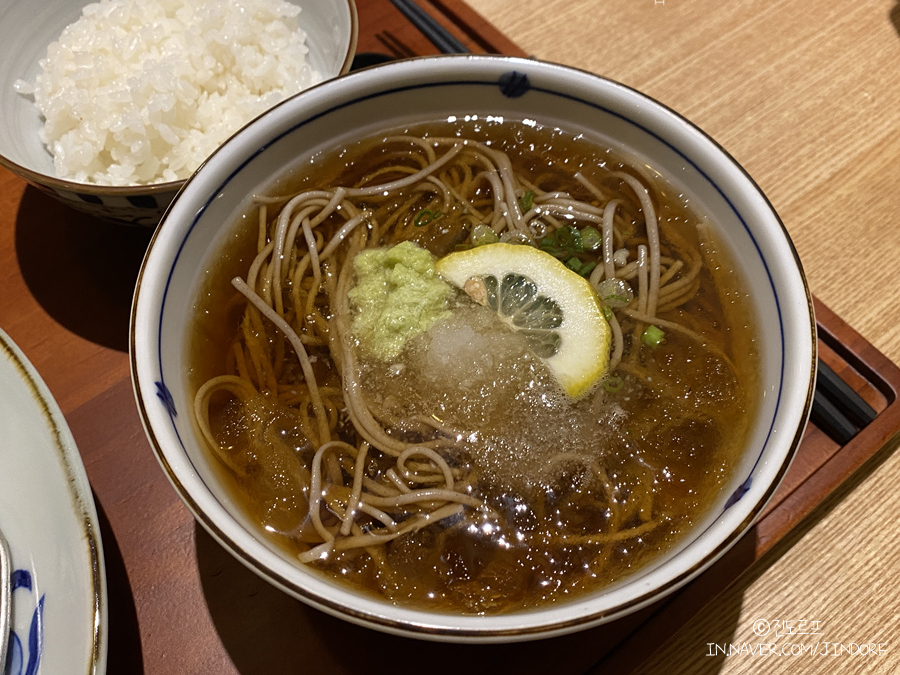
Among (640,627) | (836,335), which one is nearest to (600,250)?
(836,335)

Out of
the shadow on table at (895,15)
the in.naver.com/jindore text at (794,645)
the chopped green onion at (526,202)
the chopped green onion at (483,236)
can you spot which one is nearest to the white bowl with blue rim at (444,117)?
the chopped green onion at (526,202)

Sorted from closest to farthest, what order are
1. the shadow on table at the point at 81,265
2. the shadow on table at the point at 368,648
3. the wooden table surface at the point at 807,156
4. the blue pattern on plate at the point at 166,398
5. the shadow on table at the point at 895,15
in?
the blue pattern on plate at the point at 166,398 → the shadow on table at the point at 368,648 → the wooden table surface at the point at 807,156 → the shadow on table at the point at 81,265 → the shadow on table at the point at 895,15

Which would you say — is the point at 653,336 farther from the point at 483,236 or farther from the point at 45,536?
the point at 45,536

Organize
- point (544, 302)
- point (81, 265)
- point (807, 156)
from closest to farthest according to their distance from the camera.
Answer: point (544, 302), point (81, 265), point (807, 156)

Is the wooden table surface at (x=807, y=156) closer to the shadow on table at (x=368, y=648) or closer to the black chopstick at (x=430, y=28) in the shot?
the shadow on table at (x=368, y=648)

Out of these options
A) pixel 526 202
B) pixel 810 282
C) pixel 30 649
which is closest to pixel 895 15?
pixel 810 282

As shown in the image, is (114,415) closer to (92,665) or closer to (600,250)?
(92,665)
